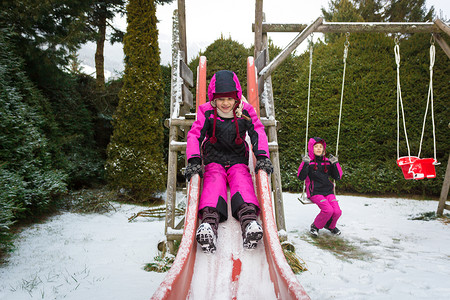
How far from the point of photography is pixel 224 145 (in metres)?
2.67

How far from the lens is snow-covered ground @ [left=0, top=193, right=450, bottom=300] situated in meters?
2.38

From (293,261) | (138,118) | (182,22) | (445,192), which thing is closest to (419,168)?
(445,192)

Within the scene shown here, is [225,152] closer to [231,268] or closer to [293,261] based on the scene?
[231,268]

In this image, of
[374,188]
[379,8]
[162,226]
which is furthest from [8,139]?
[379,8]

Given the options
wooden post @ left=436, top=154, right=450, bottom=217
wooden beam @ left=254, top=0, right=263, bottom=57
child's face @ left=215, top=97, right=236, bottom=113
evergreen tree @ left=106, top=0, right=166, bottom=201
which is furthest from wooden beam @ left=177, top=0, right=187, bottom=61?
wooden post @ left=436, top=154, right=450, bottom=217

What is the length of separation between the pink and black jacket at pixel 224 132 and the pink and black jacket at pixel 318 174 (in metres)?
1.71

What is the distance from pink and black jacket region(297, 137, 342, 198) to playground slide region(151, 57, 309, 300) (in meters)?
1.94

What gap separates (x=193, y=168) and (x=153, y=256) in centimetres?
143

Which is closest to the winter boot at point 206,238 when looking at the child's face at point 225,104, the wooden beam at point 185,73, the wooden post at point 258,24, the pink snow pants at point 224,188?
the pink snow pants at point 224,188

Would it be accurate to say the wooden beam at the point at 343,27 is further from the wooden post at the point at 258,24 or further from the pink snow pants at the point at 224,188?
the pink snow pants at the point at 224,188

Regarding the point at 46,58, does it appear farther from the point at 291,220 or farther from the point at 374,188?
the point at 374,188

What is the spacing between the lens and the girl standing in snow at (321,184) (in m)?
4.02

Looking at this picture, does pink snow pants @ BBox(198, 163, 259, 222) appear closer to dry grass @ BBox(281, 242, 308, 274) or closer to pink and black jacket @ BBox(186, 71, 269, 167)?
pink and black jacket @ BBox(186, 71, 269, 167)

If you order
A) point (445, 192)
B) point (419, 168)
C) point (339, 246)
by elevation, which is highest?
point (419, 168)
